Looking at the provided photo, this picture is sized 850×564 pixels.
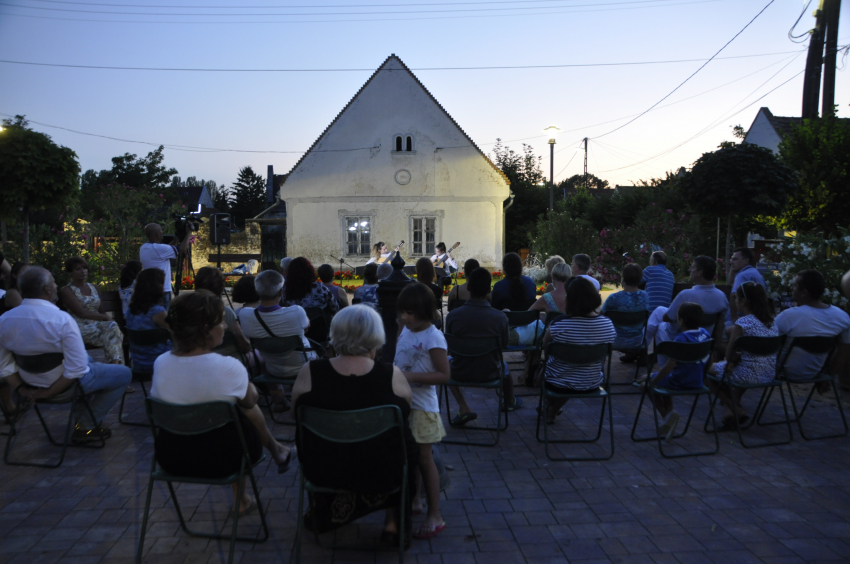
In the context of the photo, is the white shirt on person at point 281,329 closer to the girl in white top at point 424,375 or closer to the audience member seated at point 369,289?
the audience member seated at point 369,289

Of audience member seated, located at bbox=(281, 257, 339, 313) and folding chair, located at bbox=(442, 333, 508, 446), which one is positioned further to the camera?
audience member seated, located at bbox=(281, 257, 339, 313)

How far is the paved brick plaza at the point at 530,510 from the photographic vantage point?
3.18 meters

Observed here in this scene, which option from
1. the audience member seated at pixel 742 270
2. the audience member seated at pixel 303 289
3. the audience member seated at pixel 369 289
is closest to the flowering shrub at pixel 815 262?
the audience member seated at pixel 742 270

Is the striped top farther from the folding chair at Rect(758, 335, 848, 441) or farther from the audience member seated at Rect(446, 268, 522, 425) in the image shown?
the folding chair at Rect(758, 335, 848, 441)

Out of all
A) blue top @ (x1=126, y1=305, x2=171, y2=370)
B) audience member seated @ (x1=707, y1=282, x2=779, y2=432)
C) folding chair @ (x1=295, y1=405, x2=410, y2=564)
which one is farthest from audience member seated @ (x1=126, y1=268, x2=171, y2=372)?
audience member seated @ (x1=707, y1=282, x2=779, y2=432)

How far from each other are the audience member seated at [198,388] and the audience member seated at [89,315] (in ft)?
10.6

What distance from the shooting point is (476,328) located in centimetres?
500

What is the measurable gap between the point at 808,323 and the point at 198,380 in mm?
4704

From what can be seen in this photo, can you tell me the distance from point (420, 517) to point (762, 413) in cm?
345

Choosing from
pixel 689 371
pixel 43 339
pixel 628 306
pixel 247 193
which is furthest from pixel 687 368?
pixel 247 193

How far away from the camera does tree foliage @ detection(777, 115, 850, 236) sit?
12.7 meters

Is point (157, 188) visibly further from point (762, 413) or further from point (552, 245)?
point (762, 413)

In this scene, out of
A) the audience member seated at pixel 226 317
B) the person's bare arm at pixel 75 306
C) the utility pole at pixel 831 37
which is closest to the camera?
the audience member seated at pixel 226 317

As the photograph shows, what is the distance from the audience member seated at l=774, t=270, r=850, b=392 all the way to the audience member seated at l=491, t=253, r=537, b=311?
2.32 metres
